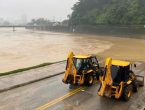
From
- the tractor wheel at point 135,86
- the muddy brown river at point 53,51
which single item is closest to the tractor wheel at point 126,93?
the tractor wheel at point 135,86

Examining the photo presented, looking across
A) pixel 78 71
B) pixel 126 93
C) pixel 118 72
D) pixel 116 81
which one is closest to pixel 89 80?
pixel 78 71

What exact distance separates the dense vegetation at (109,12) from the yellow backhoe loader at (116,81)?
69706 millimetres

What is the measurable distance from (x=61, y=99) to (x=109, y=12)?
82.1 m

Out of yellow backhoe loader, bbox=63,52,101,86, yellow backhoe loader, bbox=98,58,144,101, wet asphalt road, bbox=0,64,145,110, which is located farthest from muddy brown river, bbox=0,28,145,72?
yellow backhoe loader, bbox=98,58,144,101

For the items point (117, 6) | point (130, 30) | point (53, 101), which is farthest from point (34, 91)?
point (117, 6)

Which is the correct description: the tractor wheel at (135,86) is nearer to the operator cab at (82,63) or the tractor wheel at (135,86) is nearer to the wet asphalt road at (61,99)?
the wet asphalt road at (61,99)

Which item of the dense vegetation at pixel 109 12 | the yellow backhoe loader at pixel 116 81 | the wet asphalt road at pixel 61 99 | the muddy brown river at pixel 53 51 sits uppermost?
the dense vegetation at pixel 109 12

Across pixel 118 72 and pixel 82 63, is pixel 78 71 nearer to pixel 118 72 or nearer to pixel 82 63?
pixel 82 63

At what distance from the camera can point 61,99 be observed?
14.3 metres

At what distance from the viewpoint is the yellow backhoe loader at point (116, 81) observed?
1360cm

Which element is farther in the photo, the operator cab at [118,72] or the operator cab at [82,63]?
the operator cab at [82,63]

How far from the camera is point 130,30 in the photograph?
80.8 m

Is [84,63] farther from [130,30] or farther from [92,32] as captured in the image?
[92,32]

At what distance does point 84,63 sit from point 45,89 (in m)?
2.93
